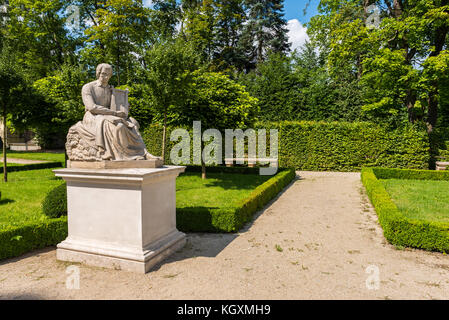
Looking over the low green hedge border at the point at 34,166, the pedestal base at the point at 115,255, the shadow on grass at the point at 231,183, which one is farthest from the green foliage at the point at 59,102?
the pedestal base at the point at 115,255

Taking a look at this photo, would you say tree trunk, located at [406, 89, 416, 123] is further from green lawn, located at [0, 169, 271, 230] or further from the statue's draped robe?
the statue's draped robe

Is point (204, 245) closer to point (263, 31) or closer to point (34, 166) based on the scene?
point (34, 166)

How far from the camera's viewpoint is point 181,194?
35.0 ft

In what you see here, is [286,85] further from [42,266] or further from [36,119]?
[42,266]

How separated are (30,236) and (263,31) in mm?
33689

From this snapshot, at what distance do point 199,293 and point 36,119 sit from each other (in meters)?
13.5

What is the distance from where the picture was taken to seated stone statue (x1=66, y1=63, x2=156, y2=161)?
5141mm

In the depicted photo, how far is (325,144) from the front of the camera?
1895 cm

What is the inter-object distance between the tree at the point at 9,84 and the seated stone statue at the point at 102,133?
30.1 ft

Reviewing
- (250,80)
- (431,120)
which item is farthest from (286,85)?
(431,120)

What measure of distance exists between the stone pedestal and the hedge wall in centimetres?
1490

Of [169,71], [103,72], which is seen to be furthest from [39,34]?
[103,72]

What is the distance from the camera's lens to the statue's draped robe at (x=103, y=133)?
5.13 metres

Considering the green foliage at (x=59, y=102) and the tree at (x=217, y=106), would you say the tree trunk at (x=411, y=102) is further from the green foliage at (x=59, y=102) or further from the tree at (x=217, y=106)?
the green foliage at (x=59, y=102)
